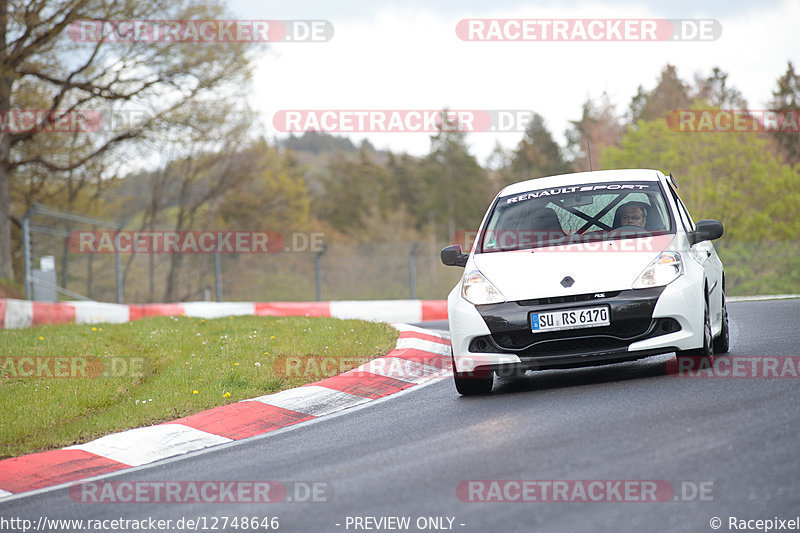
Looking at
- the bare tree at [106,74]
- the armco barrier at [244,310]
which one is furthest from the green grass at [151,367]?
the bare tree at [106,74]

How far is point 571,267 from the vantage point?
6.64 metres

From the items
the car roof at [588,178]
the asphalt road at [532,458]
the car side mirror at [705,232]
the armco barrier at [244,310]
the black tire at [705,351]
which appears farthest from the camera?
the armco barrier at [244,310]

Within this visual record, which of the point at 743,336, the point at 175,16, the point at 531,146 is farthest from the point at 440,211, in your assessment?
the point at 743,336

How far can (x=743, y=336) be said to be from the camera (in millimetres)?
9211

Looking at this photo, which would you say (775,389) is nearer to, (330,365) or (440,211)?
(330,365)

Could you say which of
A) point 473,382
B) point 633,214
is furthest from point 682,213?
point 473,382

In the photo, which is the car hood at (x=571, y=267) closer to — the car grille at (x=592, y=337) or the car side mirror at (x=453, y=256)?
the car grille at (x=592, y=337)

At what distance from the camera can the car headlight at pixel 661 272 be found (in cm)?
647

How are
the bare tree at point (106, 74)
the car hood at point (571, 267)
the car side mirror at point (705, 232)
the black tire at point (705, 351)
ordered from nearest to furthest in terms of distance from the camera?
the car hood at point (571, 267) → the black tire at point (705, 351) → the car side mirror at point (705, 232) → the bare tree at point (106, 74)

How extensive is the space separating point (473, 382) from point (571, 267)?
1.17 meters

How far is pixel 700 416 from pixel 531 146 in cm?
6643

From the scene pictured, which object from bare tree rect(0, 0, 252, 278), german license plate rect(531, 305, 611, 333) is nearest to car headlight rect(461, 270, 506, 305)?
german license plate rect(531, 305, 611, 333)

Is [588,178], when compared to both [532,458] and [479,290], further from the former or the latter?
[532,458]

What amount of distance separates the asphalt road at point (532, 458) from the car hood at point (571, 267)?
2.43 feet
